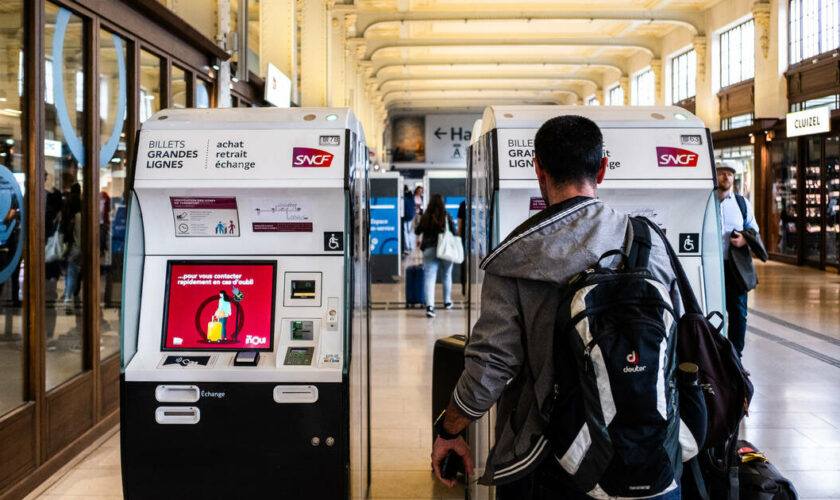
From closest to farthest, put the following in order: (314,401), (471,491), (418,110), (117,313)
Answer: (314,401) < (471,491) < (117,313) < (418,110)

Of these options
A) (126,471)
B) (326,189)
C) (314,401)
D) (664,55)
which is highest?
(664,55)

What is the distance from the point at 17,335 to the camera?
3.87 metres

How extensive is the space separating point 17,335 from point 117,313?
1776mm

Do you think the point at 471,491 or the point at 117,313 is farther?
the point at 117,313

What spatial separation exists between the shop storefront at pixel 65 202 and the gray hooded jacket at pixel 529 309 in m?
2.73

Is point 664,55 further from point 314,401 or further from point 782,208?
point 314,401

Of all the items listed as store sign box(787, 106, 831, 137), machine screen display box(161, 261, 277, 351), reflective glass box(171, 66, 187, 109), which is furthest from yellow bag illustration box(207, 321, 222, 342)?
store sign box(787, 106, 831, 137)

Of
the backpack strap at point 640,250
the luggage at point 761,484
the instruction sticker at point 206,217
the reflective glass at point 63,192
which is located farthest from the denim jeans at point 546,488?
the reflective glass at point 63,192

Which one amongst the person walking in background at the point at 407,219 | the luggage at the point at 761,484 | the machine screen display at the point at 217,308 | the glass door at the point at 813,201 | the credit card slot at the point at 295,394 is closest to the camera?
the luggage at the point at 761,484

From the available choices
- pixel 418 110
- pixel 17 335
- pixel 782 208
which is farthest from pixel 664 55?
pixel 17 335

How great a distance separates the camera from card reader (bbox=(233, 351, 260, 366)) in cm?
290

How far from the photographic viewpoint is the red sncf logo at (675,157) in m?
3.06

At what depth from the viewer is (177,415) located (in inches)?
114

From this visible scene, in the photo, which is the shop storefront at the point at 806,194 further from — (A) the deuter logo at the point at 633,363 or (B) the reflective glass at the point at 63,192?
(A) the deuter logo at the point at 633,363
